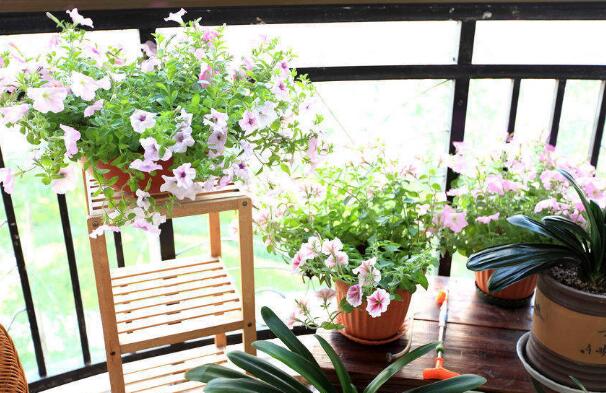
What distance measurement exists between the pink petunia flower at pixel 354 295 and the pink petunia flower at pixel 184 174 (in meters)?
0.48

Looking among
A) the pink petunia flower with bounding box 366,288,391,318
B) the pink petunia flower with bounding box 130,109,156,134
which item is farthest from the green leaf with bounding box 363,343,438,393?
the pink petunia flower with bounding box 130,109,156,134

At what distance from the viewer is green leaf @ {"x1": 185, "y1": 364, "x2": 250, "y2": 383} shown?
139 cm

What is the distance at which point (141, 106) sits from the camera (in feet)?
4.11

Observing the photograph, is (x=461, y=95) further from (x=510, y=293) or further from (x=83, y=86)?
(x=83, y=86)

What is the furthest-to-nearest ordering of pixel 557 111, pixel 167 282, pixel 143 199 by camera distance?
1. pixel 557 111
2. pixel 167 282
3. pixel 143 199

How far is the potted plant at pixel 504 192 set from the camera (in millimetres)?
1715

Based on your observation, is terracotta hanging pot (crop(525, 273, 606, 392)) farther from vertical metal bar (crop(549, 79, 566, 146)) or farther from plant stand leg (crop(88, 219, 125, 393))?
plant stand leg (crop(88, 219, 125, 393))

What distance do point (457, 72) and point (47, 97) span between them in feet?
3.82

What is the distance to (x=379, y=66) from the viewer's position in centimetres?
179

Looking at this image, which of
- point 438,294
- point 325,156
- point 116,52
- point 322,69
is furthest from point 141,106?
point 438,294

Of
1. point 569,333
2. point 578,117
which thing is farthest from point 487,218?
point 578,117

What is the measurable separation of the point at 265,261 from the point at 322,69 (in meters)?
0.72

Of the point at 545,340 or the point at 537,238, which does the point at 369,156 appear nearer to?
the point at 537,238

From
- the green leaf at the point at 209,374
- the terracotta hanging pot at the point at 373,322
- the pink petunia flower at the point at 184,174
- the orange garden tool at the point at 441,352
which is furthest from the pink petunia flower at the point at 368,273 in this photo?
the pink petunia flower at the point at 184,174
